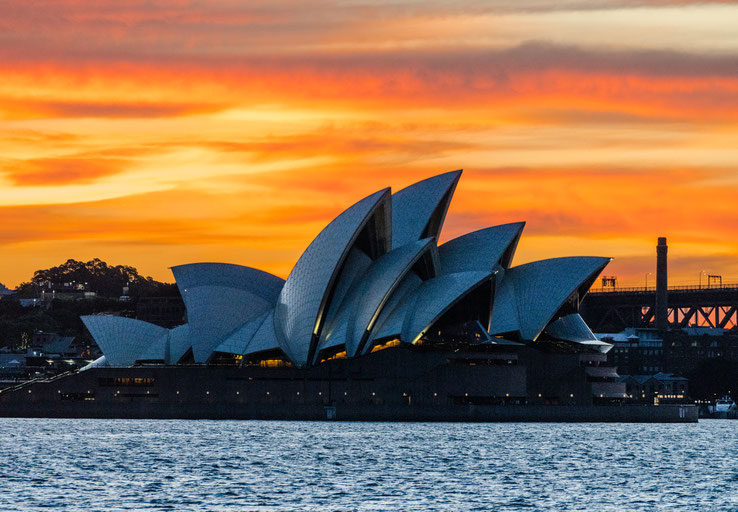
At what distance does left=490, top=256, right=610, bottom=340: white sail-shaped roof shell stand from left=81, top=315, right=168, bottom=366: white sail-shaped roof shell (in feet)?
101

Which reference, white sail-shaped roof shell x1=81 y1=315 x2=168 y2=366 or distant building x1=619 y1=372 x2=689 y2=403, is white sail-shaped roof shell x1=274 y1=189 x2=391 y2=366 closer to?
white sail-shaped roof shell x1=81 y1=315 x2=168 y2=366

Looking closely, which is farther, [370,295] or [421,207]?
[421,207]

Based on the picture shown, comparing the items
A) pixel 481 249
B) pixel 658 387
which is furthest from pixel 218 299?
pixel 658 387

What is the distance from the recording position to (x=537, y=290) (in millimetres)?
121812

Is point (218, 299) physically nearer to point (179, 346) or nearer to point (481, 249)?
point (179, 346)

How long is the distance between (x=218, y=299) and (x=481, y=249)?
2261 cm

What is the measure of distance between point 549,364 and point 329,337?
65.1ft

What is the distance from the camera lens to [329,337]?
118688 millimetres

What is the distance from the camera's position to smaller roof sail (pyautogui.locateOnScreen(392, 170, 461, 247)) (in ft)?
384

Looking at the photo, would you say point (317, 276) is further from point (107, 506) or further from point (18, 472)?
point (107, 506)

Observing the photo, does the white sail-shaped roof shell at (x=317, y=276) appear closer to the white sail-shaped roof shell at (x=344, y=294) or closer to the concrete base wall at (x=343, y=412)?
the white sail-shaped roof shell at (x=344, y=294)

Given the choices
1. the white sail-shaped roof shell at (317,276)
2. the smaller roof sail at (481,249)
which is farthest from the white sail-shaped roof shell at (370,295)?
the smaller roof sail at (481,249)

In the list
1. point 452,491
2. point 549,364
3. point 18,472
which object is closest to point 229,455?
point 18,472

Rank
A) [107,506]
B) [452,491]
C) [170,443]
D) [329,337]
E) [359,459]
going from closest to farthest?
[107,506] → [452,491] → [359,459] → [170,443] → [329,337]
